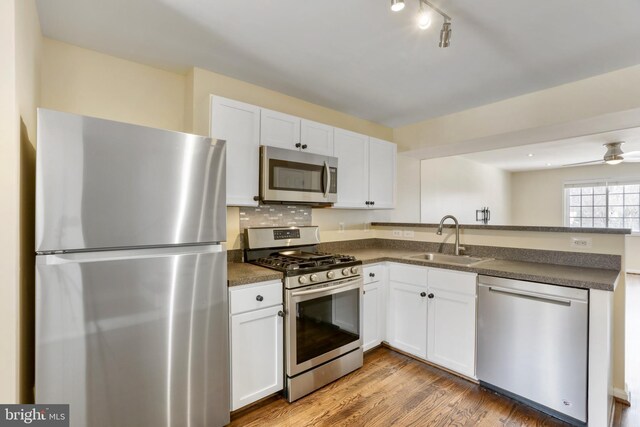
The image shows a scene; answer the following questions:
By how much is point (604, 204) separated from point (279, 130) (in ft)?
26.6

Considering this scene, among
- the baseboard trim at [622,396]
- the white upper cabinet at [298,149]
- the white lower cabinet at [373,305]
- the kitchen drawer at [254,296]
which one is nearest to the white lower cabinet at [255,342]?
the kitchen drawer at [254,296]

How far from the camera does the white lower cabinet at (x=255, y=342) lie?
1.87 metres

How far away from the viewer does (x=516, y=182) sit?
26.8 ft

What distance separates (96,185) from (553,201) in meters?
9.27

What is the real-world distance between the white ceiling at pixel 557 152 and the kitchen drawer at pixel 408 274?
317 centimetres

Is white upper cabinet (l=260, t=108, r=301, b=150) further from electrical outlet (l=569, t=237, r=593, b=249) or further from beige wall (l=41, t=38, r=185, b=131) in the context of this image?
electrical outlet (l=569, t=237, r=593, b=249)

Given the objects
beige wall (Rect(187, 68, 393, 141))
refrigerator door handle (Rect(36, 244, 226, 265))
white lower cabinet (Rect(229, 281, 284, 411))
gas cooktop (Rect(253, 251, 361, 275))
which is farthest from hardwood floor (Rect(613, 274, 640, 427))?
beige wall (Rect(187, 68, 393, 141))

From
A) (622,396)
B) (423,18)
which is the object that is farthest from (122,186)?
(622,396)

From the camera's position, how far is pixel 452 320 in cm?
239

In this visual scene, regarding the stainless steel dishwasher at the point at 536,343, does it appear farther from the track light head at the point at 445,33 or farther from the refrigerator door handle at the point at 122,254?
the refrigerator door handle at the point at 122,254

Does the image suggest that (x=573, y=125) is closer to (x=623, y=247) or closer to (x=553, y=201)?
(x=623, y=247)

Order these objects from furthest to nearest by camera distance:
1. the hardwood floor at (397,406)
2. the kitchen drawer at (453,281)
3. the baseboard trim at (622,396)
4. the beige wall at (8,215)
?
the kitchen drawer at (453,281) < the baseboard trim at (622,396) < the hardwood floor at (397,406) < the beige wall at (8,215)

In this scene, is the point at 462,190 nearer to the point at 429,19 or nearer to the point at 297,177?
the point at 297,177

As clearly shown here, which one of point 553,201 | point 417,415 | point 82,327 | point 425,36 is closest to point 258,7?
point 425,36
